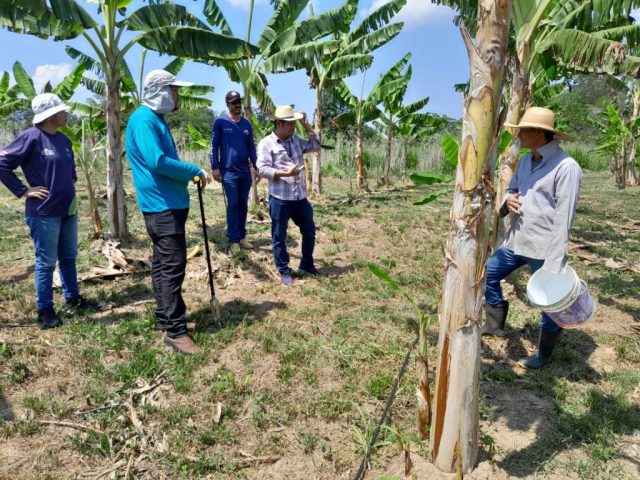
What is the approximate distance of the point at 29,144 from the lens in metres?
3.86

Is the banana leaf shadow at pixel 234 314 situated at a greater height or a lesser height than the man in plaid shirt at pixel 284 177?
lesser

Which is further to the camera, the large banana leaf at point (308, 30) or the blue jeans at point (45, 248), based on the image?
the large banana leaf at point (308, 30)

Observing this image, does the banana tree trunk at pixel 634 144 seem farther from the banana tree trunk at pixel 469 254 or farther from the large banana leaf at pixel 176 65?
the banana tree trunk at pixel 469 254

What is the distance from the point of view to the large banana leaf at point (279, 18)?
8.74 meters


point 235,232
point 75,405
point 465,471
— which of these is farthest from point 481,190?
point 235,232

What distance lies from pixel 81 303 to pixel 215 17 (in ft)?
21.7

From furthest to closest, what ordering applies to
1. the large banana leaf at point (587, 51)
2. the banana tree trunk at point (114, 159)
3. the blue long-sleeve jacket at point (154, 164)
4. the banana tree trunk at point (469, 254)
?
the banana tree trunk at point (114, 159) < the large banana leaf at point (587, 51) < the blue long-sleeve jacket at point (154, 164) < the banana tree trunk at point (469, 254)

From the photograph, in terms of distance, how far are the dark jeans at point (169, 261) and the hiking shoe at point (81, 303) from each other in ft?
3.84

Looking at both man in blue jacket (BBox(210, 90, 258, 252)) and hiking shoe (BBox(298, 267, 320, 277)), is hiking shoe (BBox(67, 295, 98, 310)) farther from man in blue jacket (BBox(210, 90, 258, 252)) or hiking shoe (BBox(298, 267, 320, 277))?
hiking shoe (BBox(298, 267, 320, 277))

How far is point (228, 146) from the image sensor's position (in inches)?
234

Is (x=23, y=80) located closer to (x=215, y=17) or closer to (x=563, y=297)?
(x=215, y=17)

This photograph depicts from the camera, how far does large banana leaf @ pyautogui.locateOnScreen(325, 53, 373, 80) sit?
10911mm

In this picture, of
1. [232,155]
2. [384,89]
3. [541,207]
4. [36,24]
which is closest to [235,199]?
[232,155]

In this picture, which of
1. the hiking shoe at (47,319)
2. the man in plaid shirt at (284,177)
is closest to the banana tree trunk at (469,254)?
the man in plaid shirt at (284,177)
